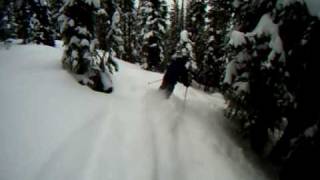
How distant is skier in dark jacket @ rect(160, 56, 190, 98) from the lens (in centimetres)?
1234

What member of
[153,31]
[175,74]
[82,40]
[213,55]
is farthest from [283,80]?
[153,31]

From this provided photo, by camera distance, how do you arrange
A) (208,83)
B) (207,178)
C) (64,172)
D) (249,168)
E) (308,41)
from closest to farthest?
(64,172) → (207,178) → (308,41) → (249,168) → (208,83)

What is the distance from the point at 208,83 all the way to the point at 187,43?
523 inches

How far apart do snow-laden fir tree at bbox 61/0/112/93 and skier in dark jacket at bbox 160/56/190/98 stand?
2172mm

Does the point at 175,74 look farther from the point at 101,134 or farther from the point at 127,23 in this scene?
the point at 127,23

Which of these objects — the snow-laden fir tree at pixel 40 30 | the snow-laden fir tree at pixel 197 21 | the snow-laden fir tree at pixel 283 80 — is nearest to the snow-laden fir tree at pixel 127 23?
the snow-laden fir tree at pixel 40 30

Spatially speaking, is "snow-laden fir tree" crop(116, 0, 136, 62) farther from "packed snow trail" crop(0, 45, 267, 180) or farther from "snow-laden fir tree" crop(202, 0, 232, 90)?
"packed snow trail" crop(0, 45, 267, 180)

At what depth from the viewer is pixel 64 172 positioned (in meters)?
6.49

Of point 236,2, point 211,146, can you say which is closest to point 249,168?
point 211,146

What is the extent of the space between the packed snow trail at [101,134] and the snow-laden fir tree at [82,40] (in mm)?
599

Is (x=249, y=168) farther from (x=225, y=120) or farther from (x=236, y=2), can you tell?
(x=236, y=2)

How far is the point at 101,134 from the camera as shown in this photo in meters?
8.38

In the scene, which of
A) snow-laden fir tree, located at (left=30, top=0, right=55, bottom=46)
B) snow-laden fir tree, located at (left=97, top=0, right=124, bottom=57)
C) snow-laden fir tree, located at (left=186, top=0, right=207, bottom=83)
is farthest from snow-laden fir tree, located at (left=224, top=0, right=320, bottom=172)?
snow-laden fir tree, located at (left=30, top=0, right=55, bottom=46)

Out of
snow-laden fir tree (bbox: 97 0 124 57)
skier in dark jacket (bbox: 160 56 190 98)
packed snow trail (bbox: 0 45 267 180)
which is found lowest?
packed snow trail (bbox: 0 45 267 180)
